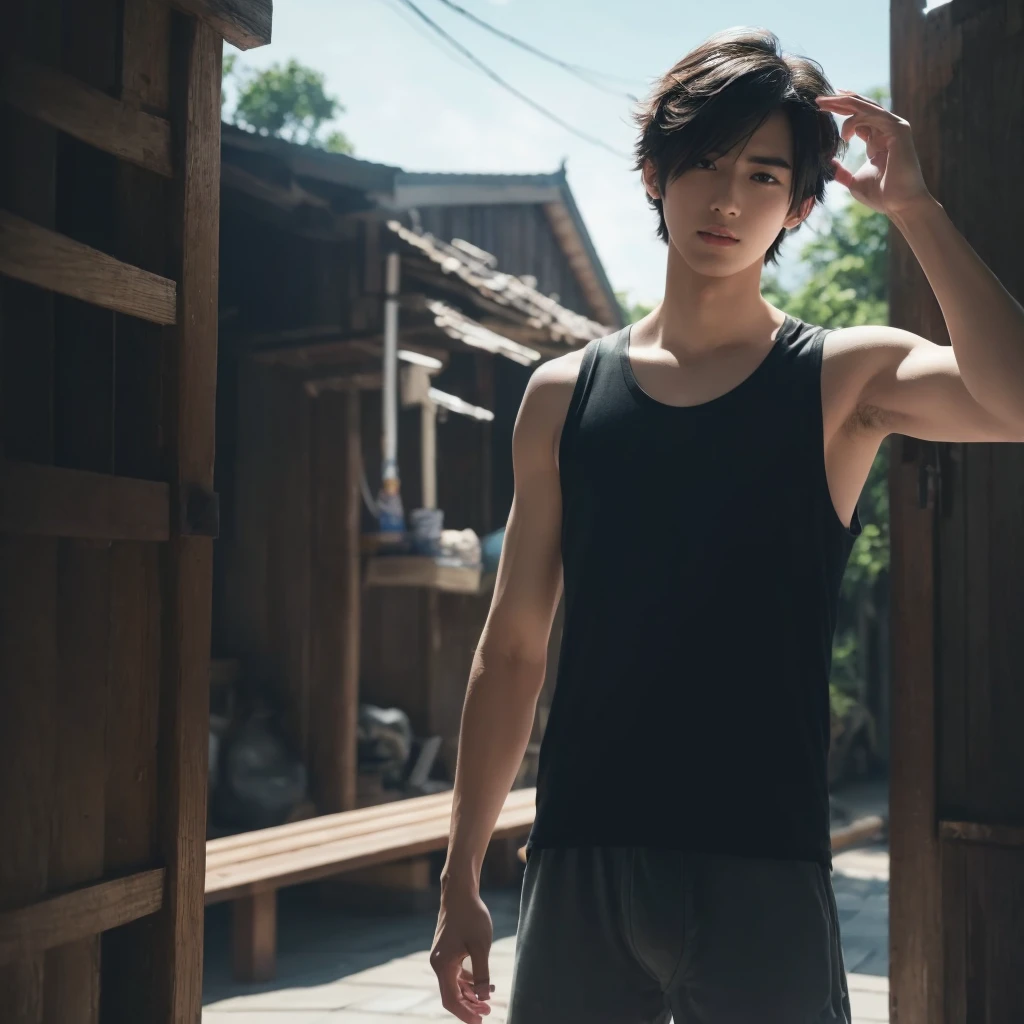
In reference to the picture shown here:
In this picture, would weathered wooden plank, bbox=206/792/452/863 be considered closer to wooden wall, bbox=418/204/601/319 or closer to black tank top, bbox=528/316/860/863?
black tank top, bbox=528/316/860/863

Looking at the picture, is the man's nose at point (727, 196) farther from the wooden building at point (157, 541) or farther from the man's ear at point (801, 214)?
the wooden building at point (157, 541)

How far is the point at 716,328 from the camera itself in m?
2.29

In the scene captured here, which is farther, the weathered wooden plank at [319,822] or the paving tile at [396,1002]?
the weathered wooden plank at [319,822]

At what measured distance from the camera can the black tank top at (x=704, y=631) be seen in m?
2.00

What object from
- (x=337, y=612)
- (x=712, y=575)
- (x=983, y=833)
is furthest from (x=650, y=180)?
(x=337, y=612)

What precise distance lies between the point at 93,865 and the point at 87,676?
41 cm

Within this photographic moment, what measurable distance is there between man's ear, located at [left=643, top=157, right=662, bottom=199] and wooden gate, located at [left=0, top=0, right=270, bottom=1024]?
119 cm

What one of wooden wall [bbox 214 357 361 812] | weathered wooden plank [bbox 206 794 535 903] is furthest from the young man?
wooden wall [bbox 214 357 361 812]

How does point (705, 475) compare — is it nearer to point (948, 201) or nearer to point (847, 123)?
point (847, 123)

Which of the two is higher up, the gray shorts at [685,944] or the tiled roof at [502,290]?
the tiled roof at [502,290]

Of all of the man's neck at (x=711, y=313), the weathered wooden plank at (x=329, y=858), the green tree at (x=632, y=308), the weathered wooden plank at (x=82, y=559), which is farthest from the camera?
the green tree at (x=632, y=308)

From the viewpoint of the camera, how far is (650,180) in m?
2.40

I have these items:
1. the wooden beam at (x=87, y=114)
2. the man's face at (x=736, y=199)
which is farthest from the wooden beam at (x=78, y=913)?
the man's face at (x=736, y=199)

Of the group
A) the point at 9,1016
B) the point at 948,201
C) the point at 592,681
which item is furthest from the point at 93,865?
the point at 948,201
